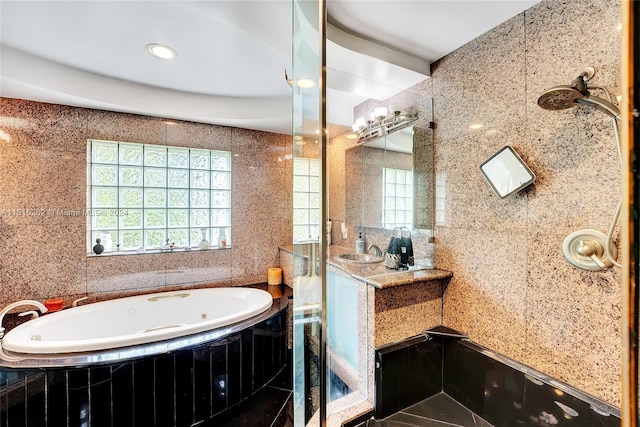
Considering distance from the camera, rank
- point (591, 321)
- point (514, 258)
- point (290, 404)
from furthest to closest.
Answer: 1. point (290, 404)
2. point (514, 258)
3. point (591, 321)

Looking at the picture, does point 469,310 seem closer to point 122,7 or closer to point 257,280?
point 257,280

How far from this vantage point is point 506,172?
1301 millimetres

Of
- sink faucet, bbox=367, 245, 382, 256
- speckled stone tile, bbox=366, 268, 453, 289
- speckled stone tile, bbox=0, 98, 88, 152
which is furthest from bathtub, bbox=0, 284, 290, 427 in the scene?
speckled stone tile, bbox=0, 98, 88, 152

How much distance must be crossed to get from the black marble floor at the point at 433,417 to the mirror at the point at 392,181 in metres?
1.05

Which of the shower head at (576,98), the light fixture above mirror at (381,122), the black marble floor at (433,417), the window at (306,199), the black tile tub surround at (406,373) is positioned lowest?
the black marble floor at (433,417)

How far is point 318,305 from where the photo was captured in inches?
44.3

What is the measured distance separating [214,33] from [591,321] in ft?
7.89

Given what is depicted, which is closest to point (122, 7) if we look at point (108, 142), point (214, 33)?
point (214, 33)

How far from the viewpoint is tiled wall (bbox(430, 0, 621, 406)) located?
102cm

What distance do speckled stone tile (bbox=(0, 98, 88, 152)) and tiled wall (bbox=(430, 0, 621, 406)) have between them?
3.06 meters

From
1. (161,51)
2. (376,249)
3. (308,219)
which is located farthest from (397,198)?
(161,51)

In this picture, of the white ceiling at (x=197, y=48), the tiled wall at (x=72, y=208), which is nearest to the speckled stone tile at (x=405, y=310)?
the white ceiling at (x=197, y=48)

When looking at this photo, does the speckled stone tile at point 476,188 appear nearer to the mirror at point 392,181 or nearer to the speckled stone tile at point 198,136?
the mirror at point 392,181

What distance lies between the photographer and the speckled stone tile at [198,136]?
262 centimetres
